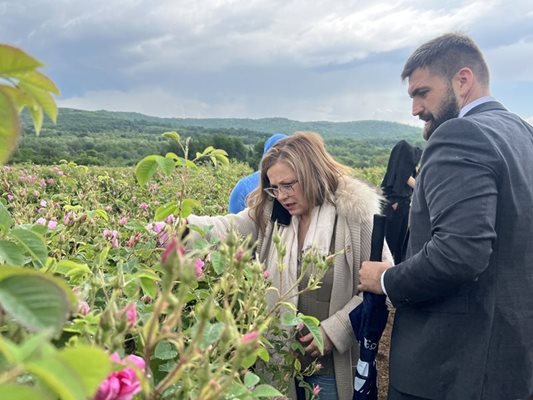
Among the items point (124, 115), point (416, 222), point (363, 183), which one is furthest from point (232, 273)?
point (124, 115)

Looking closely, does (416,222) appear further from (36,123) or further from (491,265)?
(36,123)

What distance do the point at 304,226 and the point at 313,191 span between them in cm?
17

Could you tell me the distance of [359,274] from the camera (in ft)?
6.79

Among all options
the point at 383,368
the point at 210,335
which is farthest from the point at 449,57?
the point at 383,368

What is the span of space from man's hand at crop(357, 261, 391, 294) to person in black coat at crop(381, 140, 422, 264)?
1.77 m

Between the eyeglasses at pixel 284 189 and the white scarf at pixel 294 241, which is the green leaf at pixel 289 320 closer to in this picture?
the white scarf at pixel 294 241

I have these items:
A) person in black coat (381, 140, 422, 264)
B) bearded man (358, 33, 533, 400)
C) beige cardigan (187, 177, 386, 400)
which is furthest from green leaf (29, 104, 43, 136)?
person in black coat (381, 140, 422, 264)

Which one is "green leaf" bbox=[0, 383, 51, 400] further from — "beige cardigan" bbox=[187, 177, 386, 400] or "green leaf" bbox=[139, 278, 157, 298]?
"beige cardigan" bbox=[187, 177, 386, 400]

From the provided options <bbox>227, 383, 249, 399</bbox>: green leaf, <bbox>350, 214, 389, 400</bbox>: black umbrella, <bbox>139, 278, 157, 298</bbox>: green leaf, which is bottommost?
<bbox>350, 214, 389, 400</bbox>: black umbrella

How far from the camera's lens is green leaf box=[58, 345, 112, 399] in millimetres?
356

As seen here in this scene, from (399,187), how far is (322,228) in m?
1.81

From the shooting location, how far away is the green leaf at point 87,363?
36 cm

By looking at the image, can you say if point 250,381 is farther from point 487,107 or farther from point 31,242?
point 487,107

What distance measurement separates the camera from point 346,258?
84.2 inches
